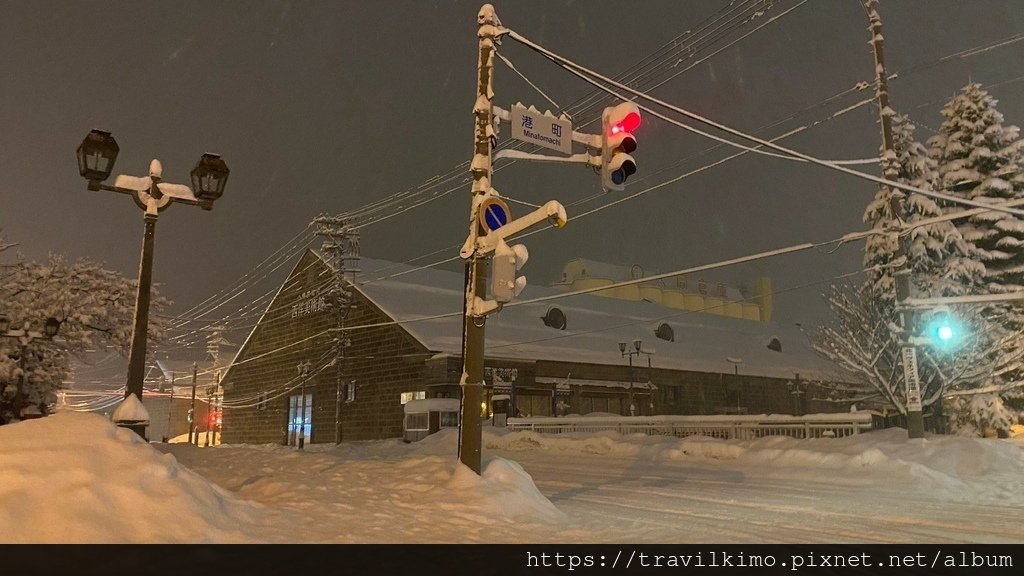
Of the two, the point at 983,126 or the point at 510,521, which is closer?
the point at 510,521

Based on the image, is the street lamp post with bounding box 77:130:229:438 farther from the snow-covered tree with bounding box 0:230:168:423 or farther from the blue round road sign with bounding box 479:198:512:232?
the snow-covered tree with bounding box 0:230:168:423

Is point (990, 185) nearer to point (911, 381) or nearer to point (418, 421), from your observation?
point (911, 381)

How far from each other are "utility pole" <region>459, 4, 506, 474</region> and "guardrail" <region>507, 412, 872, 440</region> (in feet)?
42.7

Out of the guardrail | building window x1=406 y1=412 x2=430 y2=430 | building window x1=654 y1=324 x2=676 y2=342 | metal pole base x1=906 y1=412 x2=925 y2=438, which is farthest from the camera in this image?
building window x1=654 y1=324 x2=676 y2=342

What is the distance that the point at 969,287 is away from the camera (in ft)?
79.8

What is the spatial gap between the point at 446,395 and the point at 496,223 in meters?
25.7

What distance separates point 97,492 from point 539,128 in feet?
23.5

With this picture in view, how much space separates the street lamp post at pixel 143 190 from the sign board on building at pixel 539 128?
5.40 metres

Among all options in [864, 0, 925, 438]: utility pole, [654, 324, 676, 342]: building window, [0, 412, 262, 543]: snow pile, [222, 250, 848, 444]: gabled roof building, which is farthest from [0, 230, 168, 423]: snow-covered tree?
[654, 324, 676, 342]: building window

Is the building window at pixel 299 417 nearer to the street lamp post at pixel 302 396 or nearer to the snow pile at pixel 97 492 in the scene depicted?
the street lamp post at pixel 302 396

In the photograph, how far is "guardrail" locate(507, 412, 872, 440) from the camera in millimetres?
19609

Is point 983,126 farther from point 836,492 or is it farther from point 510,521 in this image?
point 510,521

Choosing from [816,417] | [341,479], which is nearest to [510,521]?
[341,479]

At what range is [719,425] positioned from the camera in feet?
74.9
